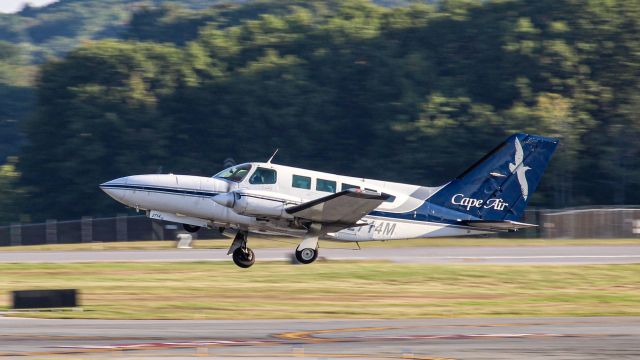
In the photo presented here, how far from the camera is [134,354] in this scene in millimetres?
18812

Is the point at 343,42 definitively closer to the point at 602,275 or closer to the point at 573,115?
the point at 573,115

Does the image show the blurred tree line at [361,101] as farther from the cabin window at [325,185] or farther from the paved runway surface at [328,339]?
the paved runway surface at [328,339]

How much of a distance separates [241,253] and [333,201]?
367cm

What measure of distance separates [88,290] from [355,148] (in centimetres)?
3982

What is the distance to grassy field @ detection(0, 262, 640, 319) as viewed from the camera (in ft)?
93.4

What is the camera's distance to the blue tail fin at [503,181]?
31.6m

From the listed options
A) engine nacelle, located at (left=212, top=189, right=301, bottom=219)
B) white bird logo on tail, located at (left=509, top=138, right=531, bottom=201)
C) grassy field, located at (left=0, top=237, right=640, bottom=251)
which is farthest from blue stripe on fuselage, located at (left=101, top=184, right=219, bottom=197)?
grassy field, located at (left=0, top=237, right=640, bottom=251)

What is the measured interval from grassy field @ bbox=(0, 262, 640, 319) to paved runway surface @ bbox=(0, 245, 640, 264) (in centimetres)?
247

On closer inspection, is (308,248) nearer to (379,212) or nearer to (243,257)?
(243,257)

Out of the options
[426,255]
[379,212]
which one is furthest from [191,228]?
[426,255]

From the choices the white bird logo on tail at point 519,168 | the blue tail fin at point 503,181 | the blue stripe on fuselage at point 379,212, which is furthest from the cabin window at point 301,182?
the white bird logo on tail at point 519,168

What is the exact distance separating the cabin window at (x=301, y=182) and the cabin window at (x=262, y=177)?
66 centimetres

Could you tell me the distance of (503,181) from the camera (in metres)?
Answer: 31.9

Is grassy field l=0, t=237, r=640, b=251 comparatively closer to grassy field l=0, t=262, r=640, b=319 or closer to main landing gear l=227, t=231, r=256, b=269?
grassy field l=0, t=262, r=640, b=319
